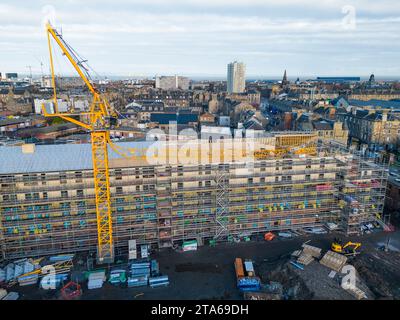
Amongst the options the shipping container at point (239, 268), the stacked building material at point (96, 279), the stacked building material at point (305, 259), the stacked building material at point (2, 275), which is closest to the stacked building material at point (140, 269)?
the stacked building material at point (96, 279)

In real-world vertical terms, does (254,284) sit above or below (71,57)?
below

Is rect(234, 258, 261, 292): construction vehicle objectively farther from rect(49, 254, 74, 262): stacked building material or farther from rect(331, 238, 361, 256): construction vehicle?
rect(49, 254, 74, 262): stacked building material

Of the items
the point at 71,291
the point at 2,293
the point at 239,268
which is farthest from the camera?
the point at 239,268

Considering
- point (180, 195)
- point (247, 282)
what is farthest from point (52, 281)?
point (247, 282)

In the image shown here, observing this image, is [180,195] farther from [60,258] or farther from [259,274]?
[60,258]

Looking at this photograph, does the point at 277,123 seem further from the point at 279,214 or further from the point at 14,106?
the point at 14,106

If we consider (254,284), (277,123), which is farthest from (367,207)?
(277,123)
